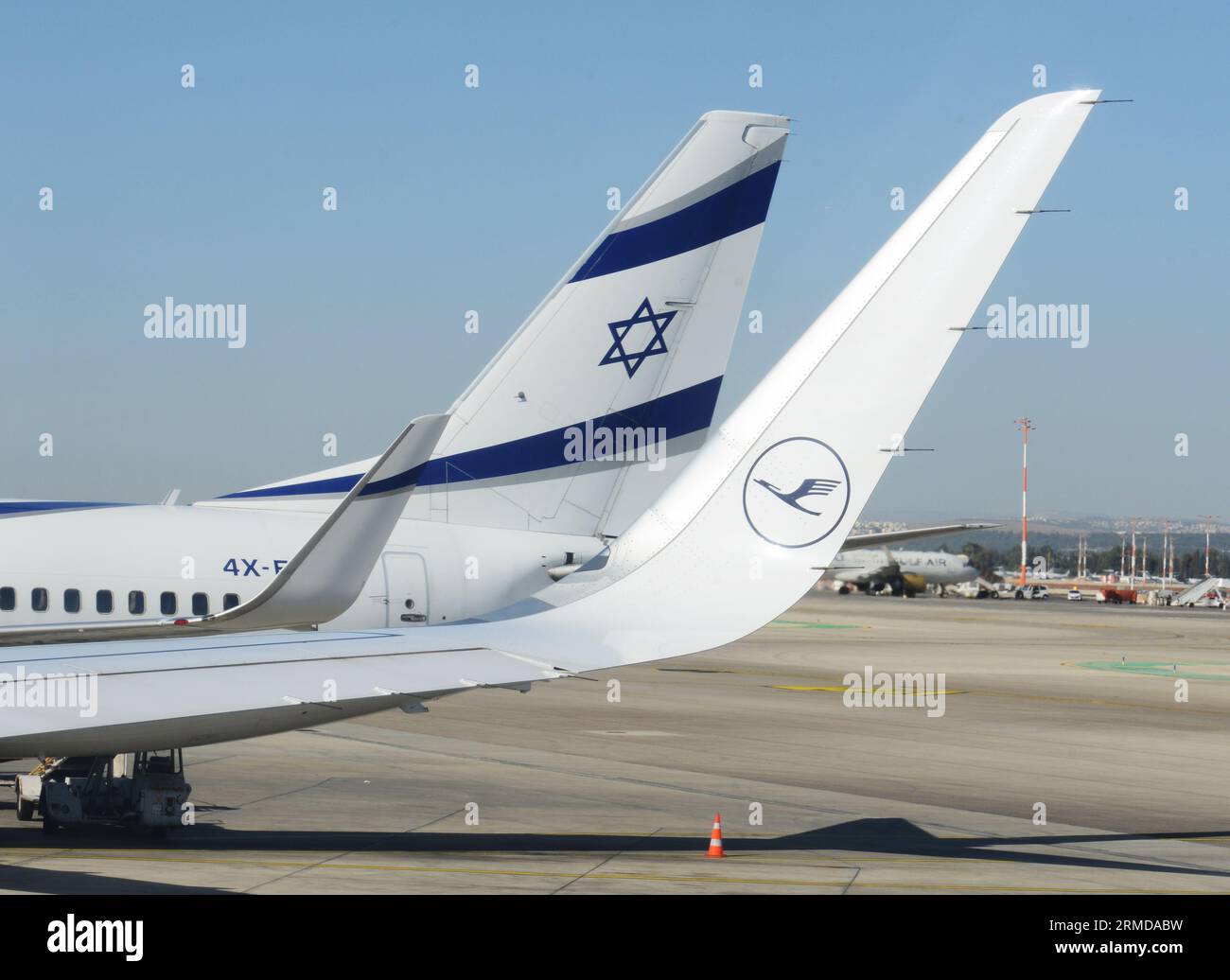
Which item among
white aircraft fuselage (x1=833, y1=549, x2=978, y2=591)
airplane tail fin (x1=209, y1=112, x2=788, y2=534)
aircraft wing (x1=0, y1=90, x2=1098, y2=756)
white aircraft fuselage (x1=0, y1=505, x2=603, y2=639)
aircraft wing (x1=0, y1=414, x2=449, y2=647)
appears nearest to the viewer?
aircraft wing (x1=0, y1=90, x2=1098, y2=756)

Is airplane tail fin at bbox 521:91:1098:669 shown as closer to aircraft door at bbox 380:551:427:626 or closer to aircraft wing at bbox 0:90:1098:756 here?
aircraft wing at bbox 0:90:1098:756

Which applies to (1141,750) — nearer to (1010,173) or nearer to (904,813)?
(904,813)

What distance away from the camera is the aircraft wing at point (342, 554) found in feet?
39.7

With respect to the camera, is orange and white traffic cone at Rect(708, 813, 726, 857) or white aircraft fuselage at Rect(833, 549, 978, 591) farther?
white aircraft fuselage at Rect(833, 549, 978, 591)

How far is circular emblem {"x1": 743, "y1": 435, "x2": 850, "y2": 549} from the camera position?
11.9 meters

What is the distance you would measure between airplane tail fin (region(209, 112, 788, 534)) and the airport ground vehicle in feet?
20.4

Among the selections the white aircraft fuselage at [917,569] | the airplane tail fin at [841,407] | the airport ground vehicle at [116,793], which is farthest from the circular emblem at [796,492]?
the white aircraft fuselage at [917,569]

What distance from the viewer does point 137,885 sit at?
46.7 ft

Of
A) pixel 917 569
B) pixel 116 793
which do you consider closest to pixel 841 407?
pixel 116 793

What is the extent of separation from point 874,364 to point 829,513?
1.29m

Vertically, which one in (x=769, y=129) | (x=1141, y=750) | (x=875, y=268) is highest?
(x=769, y=129)

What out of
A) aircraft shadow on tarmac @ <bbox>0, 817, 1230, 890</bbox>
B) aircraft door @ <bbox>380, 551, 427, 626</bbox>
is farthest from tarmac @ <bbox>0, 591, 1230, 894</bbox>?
aircraft door @ <bbox>380, 551, 427, 626</bbox>
